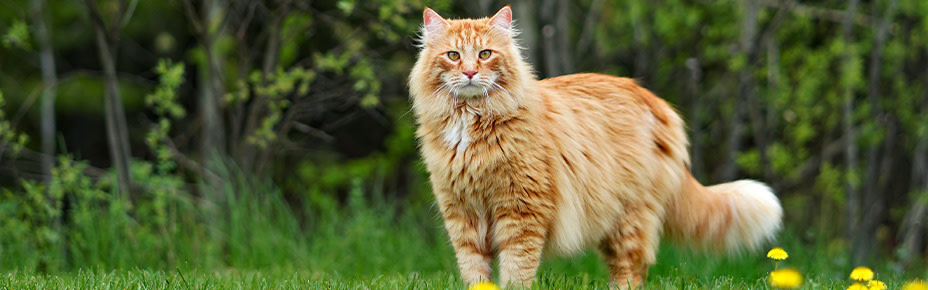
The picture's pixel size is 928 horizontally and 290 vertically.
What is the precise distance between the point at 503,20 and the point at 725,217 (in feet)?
5.44

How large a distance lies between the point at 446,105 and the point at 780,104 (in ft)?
14.4

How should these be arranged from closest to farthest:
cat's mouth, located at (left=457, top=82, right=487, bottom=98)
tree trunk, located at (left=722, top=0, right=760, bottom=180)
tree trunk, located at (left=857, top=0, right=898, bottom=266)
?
cat's mouth, located at (left=457, top=82, right=487, bottom=98)
tree trunk, located at (left=722, top=0, right=760, bottom=180)
tree trunk, located at (left=857, top=0, right=898, bottom=266)

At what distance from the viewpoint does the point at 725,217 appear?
4414 mm

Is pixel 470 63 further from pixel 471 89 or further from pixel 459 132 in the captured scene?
pixel 459 132

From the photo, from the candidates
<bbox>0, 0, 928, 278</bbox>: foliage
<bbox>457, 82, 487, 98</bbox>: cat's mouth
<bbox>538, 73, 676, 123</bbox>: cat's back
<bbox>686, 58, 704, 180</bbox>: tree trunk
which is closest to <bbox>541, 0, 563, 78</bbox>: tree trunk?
<bbox>0, 0, 928, 278</bbox>: foliage

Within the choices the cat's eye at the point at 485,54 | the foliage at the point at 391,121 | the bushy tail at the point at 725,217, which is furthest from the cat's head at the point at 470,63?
the foliage at the point at 391,121

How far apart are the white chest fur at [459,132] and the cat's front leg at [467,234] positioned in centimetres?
27

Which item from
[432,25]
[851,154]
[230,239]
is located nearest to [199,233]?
[230,239]

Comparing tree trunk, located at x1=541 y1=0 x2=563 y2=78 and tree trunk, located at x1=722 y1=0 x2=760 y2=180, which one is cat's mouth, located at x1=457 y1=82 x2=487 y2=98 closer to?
tree trunk, located at x1=541 y1=0 x2=563 y2=78

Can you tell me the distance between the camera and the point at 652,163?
14.0 feet

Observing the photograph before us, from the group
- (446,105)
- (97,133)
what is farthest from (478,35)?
(97,133)

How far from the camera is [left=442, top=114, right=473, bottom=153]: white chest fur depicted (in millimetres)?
3787

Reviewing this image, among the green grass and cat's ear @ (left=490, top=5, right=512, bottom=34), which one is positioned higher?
cat's ear @ (left=490, top=5, right=512, bottom=34)

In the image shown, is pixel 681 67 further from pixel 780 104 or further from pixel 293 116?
pixel 293 116
